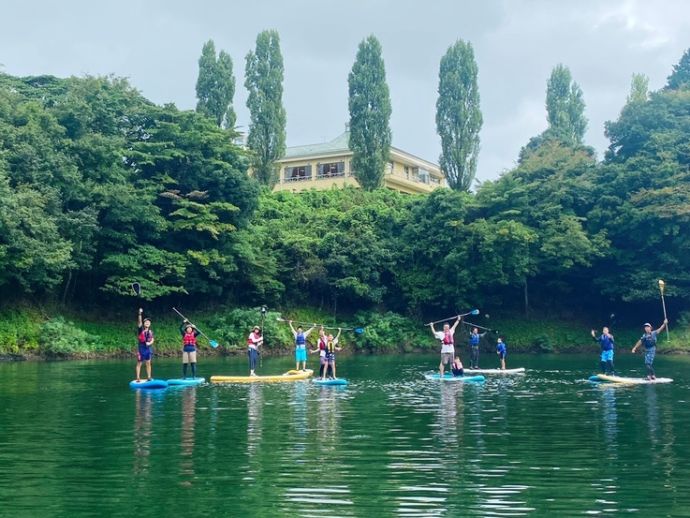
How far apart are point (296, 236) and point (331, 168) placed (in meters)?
22.8

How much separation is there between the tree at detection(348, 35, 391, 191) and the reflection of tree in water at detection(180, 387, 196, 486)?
1774 inches

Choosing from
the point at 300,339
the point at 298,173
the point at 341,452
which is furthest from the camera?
the point at 298,173

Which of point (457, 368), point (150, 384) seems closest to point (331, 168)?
point (457, 368)

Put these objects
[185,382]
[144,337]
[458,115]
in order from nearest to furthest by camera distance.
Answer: [144,337]
[185,382]
[458,115]

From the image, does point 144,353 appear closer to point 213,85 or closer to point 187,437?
point 187,437

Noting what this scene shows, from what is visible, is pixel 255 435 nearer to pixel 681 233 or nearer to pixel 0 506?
pixel 0 506

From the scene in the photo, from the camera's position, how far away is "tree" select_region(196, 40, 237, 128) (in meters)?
63.3

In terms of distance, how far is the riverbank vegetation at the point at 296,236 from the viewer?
136 ft

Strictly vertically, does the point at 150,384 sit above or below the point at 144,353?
below

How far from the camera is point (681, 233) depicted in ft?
169

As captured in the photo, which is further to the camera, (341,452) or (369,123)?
(369,123)

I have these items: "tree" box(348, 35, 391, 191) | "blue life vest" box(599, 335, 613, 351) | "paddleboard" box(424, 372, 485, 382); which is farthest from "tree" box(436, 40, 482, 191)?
"paddleboard" box(424, 372, 485, 382)

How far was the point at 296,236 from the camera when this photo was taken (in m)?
53.0

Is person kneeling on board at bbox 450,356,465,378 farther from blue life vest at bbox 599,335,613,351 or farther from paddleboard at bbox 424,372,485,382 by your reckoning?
blue life vest at bbox 599,335,613,351
